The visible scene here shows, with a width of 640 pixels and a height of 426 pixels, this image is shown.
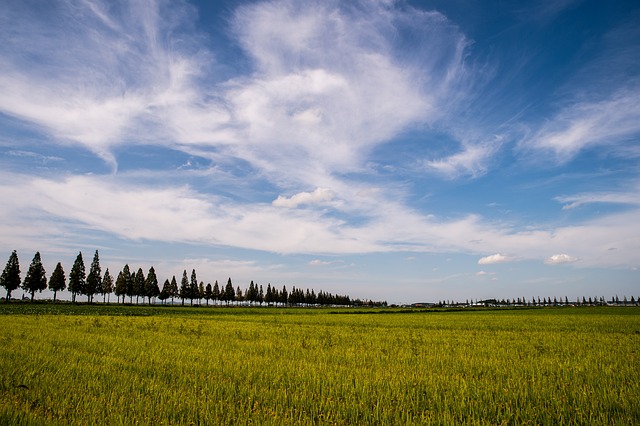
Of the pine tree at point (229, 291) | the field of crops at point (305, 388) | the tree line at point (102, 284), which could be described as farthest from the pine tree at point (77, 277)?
the field of crops at point (305, 388)

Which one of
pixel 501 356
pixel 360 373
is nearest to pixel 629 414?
pixel 360 373

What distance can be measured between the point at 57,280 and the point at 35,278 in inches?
247

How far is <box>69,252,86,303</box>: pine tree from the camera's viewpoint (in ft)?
337

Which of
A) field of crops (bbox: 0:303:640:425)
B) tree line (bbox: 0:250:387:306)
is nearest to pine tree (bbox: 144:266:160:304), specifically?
tree line (bbox: 0:250:387:306)

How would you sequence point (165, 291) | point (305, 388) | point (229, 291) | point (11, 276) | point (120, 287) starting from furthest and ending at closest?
point (229, 291) < point (165, 291) < point (120, 287) < point (11, 276) < point (305, 388)

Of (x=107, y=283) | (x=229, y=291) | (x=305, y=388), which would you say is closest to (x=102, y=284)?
(x=107, y=283)

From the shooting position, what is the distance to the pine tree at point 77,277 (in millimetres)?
102750

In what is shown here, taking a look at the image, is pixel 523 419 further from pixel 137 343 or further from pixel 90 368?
pixel 137 343

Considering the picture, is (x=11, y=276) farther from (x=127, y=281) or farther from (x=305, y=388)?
(x=305, y=388)

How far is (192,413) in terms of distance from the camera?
5871mm

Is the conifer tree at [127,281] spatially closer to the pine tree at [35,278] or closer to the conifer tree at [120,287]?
the conifer tree at [120,287]

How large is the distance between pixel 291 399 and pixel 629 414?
5.88 meters

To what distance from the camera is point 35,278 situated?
9512 cm

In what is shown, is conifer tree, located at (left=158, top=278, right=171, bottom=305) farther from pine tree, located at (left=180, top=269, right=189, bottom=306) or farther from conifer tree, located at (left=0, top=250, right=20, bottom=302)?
conifer tree, located at (left=0, top=250, right=20, bottom=302)
